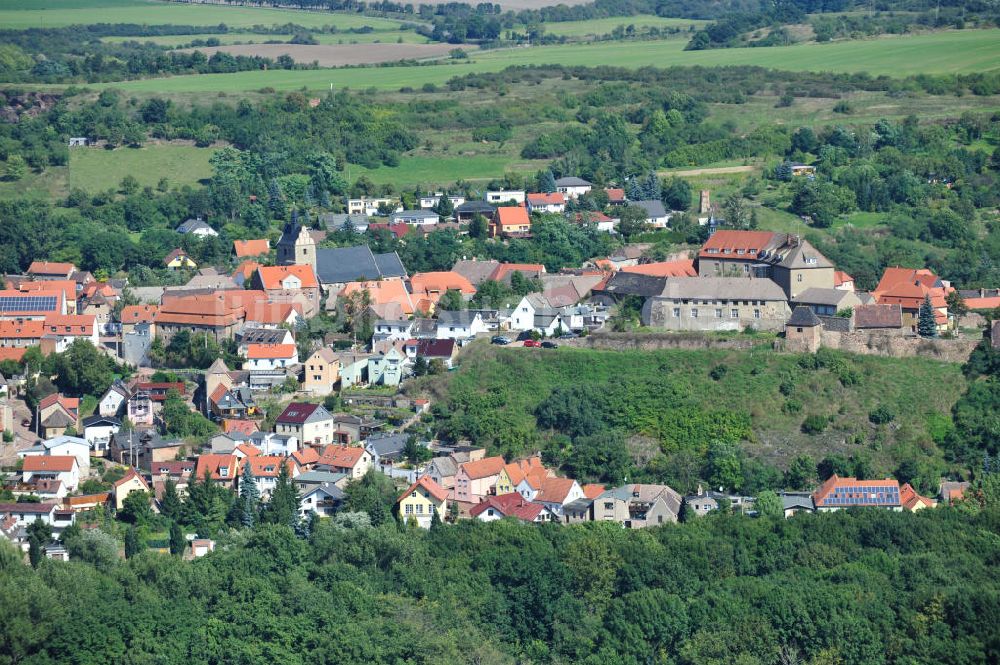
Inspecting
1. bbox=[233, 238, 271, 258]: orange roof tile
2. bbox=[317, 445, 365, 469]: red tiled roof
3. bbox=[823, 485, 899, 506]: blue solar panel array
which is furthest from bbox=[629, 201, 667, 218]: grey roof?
bbox=[823, 485, 899, 506]: blue solar panel array

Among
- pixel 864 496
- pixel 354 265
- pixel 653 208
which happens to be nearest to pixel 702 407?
pixel 864 496

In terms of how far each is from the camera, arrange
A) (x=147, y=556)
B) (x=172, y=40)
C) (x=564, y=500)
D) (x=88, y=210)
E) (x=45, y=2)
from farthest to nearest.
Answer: (x=45, y=2) < (x=172, y=40) < (x=88, y=210) < (x=564, y=500) < (x=147, y=556)

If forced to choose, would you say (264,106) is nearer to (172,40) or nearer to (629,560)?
(172,40)

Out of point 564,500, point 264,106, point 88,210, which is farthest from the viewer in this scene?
point 264,106

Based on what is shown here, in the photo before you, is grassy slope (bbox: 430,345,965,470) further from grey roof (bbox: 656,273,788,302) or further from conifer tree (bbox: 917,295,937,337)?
grey roof (bbox: 656,273,788,302)

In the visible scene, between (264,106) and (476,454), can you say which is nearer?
(476,454)

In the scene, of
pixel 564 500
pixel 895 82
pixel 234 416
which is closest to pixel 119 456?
pixel 234 416

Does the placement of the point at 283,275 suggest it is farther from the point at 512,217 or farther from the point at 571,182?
the point at 571,182

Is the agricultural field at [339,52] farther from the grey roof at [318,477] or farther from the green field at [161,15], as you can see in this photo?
the grey roof at [318,477]
